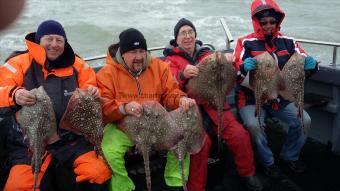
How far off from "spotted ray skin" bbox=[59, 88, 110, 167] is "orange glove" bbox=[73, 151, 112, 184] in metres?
0.10

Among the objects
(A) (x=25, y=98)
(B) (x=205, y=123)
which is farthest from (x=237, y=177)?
(A) (x=25, y=98)

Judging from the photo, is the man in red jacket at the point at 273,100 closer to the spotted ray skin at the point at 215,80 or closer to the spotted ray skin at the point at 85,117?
the spotted ray skin at the point at 215,80

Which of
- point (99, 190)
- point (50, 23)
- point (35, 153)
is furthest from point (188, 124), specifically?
point (50, 23)

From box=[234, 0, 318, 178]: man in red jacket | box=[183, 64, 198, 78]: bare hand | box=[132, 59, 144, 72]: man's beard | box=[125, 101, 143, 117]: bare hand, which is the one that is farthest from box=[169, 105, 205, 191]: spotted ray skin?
box=[234, 0, 318, 178]: man in red jacket

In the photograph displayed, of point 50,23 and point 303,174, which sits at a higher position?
point 50,23

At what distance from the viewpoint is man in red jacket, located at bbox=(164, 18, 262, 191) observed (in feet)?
13.4

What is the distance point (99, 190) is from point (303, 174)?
8.68 ft

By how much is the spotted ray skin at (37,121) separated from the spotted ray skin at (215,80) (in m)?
1.72

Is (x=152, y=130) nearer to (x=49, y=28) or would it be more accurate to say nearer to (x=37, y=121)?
(x=37, y=121)

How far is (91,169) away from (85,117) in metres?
0.51

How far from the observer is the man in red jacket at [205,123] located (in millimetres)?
4094

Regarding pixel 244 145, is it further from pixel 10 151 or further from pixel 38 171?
pixel 10 151

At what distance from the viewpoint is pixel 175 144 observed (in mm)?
3713

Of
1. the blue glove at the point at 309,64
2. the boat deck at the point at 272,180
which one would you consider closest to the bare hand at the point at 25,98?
the boat deck at the point at 272,180
